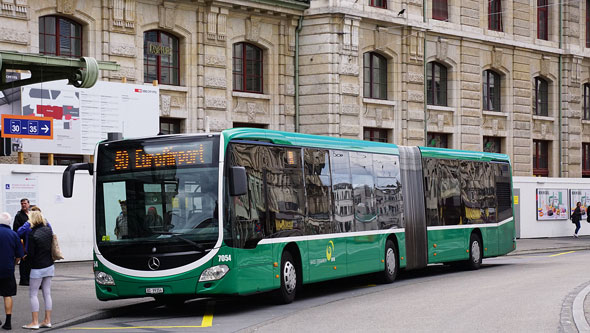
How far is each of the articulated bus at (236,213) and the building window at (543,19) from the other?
2630 cm

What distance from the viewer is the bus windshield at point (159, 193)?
595 inches

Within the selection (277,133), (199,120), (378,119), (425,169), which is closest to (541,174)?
(378,119)

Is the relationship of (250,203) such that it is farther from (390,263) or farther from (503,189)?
(503,189)

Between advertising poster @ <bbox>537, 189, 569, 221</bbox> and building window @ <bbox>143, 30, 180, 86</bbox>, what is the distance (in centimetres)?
1635

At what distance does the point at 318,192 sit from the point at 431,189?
5874 mm

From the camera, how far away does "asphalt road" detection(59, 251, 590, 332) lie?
531 inches

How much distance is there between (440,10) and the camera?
130ft

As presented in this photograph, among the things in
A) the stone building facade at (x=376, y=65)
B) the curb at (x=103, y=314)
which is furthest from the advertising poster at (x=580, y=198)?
the curb at (x=103, y=314)

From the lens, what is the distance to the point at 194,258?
15000 mm

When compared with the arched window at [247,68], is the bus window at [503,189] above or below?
below

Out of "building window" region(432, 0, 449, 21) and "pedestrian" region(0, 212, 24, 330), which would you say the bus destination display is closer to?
"pedestrian" region(0, 212, 24, 330)

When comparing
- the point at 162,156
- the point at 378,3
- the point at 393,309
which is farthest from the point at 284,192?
the point at 378,3

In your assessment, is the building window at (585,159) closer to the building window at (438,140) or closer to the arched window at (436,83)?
the building window at (438,140)

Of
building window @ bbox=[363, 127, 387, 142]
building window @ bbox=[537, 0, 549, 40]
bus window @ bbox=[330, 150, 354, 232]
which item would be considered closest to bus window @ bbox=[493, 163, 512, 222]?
bus window @ bbox=[330, 150, 354, 232]
